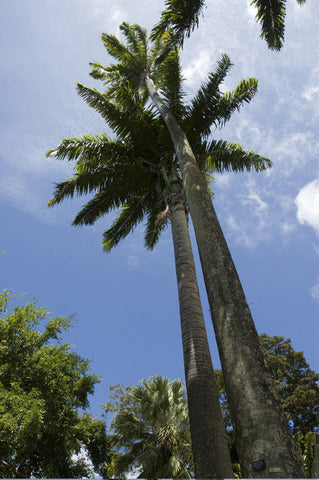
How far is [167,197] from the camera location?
422 inches

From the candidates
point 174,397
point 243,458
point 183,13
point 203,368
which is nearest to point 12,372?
point 174,397

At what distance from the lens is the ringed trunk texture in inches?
196

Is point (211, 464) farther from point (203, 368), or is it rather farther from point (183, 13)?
point (183, 13)

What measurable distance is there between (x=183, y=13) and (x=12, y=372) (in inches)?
555

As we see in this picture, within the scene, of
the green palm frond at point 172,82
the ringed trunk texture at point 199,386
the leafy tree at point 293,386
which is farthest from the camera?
the leafy tree at point 293,386

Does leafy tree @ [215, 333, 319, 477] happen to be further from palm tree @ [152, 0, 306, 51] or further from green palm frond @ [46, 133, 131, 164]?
palm tree @ [152, 0, 306, 51]

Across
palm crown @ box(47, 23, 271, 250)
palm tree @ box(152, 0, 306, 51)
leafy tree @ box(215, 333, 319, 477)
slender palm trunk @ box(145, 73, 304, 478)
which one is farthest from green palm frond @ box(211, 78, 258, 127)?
leafy tree @ box(215, 333, 319, 477)

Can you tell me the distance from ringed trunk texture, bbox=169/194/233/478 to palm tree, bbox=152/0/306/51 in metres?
5.47

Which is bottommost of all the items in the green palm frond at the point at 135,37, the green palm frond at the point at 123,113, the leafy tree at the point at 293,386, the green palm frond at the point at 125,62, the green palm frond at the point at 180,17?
the leafy tree at the point at 293,386

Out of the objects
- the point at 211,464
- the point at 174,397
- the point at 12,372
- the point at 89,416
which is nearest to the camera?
the point at 211,464

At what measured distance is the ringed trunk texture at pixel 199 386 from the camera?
4969 mm

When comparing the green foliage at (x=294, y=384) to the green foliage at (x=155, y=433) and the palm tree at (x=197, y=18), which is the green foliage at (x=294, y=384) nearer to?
the green foliage at (x=155, y=433)

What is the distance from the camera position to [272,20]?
861cm

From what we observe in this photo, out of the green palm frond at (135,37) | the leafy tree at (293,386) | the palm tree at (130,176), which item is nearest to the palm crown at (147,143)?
the palm tree at (130,176)
